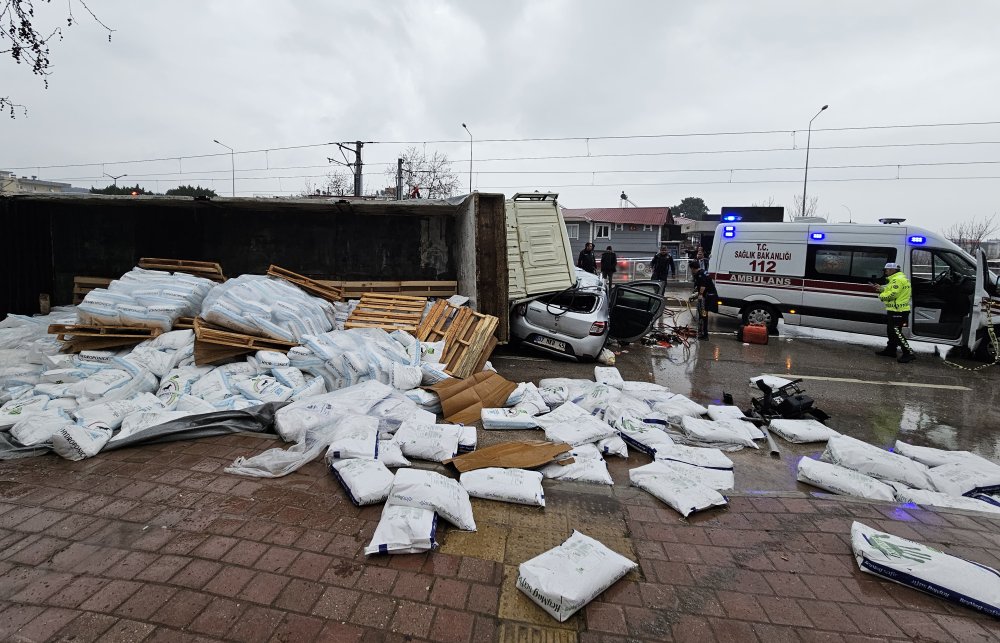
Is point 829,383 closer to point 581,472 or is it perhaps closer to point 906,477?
point 906,477

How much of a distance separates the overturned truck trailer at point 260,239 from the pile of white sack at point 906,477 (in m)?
4.92

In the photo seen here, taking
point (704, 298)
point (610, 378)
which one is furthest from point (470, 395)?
point (704, 298)

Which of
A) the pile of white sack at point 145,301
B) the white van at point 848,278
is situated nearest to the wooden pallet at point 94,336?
the pile of white sack at point 145,301

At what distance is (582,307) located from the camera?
8109mm

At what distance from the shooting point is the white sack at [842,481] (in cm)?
358

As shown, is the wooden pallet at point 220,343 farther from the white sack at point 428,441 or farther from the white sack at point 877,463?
the white sack at point 877,463

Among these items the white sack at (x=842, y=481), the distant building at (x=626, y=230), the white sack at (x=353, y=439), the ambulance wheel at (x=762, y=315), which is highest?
the distant building at (x=626, y=230)

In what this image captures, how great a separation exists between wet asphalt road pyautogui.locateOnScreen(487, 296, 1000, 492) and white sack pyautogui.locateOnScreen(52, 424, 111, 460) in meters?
4.10

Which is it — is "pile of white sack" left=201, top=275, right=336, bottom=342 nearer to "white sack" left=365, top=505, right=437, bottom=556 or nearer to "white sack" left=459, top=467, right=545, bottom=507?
"white sack" left=459, top=467, right=545, bottom=507

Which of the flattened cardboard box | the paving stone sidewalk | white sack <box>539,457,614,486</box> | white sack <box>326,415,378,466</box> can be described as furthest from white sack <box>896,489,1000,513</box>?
white sack <box>326,415,378,466</box>

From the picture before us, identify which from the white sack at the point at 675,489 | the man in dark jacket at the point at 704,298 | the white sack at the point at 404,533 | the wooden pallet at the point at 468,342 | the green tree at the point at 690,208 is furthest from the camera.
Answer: the green tree at the point at 690,208

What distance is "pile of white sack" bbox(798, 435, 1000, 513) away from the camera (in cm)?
355

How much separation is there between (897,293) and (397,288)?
8.88m

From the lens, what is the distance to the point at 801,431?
4785 mm
